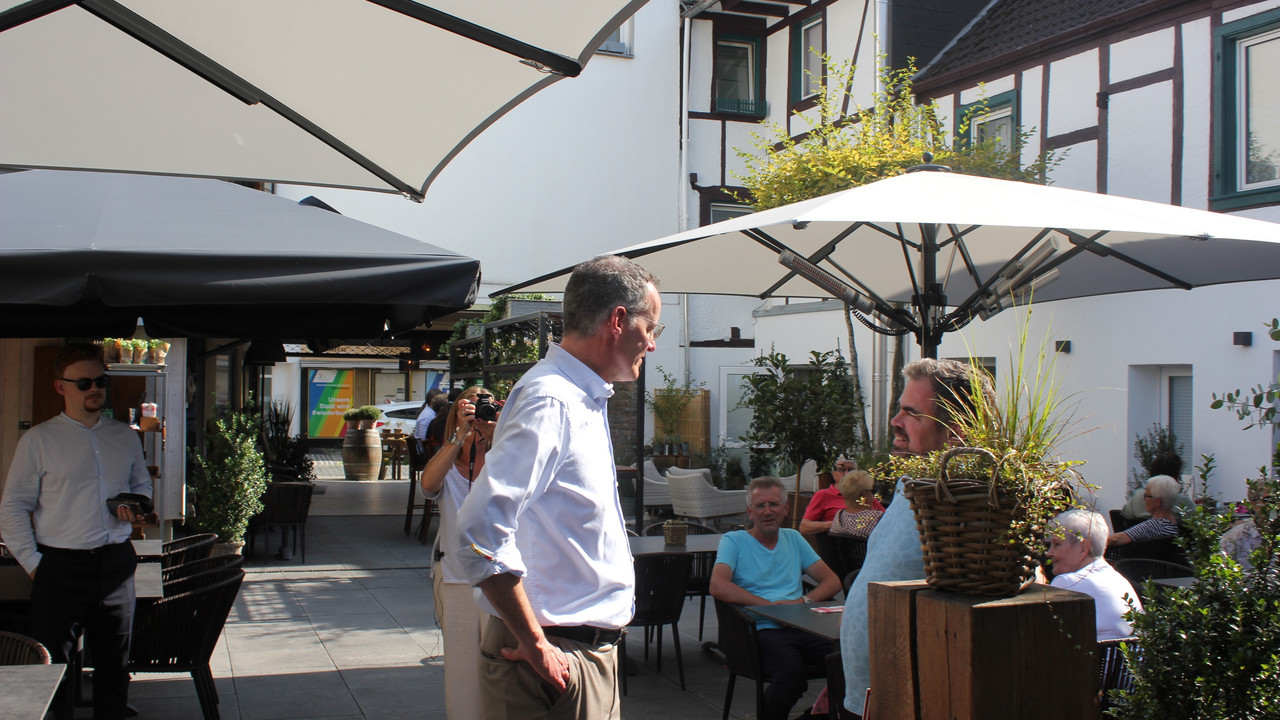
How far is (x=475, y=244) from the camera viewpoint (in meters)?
16.3

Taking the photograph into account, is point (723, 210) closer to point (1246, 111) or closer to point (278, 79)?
point (1246, 111)

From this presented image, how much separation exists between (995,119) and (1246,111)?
10.8 feet

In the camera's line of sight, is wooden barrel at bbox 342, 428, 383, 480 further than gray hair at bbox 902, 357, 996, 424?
Yes

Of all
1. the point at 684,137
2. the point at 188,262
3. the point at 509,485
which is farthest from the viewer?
the point at 684,137

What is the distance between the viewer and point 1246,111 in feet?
31.0

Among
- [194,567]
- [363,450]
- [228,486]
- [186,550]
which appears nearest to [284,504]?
[228,486]

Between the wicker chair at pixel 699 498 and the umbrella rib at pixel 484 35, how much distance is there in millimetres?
10439

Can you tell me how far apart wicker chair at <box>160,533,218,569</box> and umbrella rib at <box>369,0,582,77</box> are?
12.8ft

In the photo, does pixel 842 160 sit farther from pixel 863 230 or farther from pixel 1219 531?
pixel 1219 531

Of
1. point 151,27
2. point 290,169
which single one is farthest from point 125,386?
point 151,27

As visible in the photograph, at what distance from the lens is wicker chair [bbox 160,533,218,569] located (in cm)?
566

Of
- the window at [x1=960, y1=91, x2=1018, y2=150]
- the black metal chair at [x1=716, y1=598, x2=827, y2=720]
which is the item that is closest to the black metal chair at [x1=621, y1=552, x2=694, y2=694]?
the black metal chair at [x1=716, y1=598, x2=827, y2=720]

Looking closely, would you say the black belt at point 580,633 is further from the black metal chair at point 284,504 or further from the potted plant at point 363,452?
the potted plant at point 363,452

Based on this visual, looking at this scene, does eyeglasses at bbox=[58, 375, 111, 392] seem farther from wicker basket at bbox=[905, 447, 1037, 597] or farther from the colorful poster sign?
the colorful poster sign
